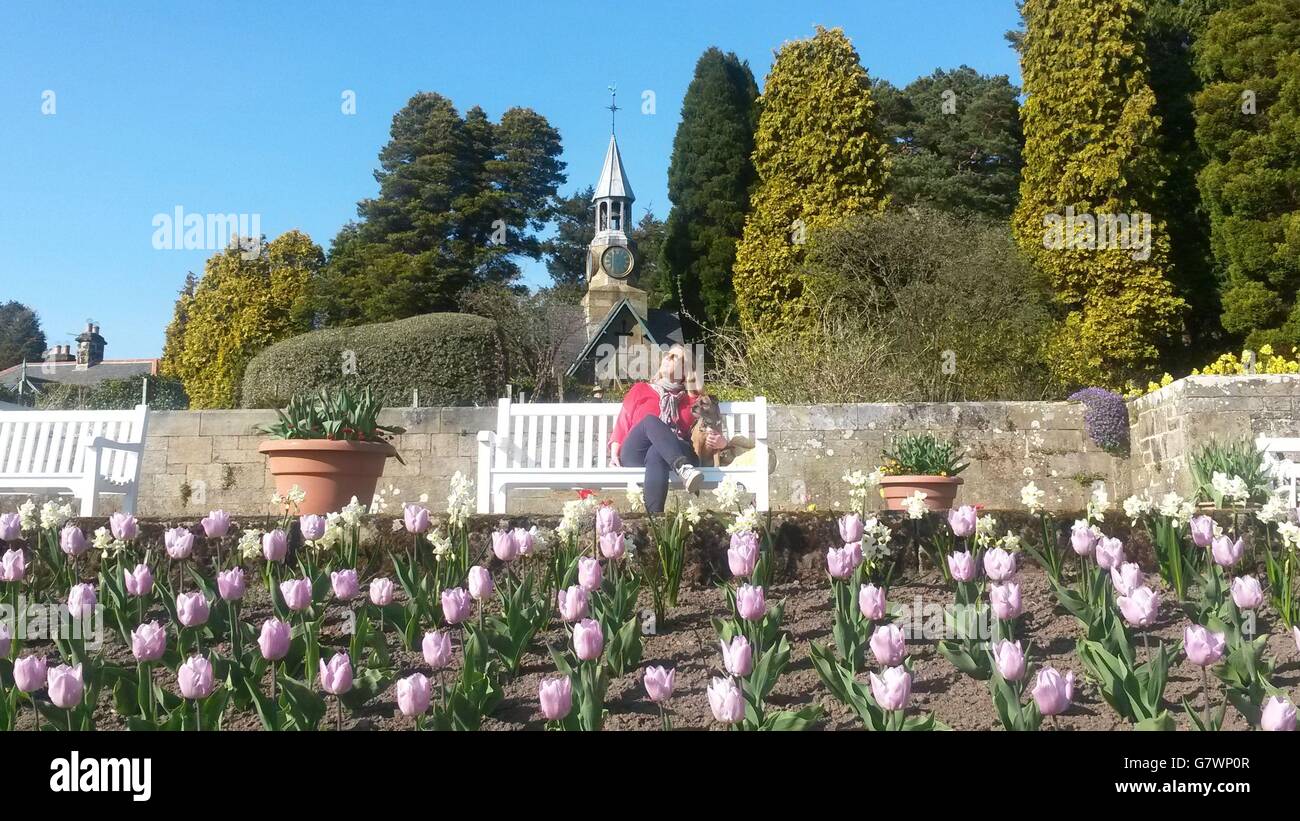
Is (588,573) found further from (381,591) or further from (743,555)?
(381,591)

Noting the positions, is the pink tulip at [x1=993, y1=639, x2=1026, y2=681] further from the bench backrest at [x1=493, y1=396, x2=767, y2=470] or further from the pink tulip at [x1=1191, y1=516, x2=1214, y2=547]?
the bench backrest at [x1=493, y1=396, x2=767, y2=470]

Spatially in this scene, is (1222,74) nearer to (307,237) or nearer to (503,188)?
(307,237)

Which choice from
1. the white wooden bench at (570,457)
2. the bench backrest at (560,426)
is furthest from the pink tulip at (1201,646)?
the bench backrest at (560,426)

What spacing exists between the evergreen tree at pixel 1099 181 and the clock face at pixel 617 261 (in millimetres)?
22033

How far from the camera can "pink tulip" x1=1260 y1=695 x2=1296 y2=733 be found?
1737 mm

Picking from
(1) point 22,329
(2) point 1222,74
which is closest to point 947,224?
(2) point 1222,74

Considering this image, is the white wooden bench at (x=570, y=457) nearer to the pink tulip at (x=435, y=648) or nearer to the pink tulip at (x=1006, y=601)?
the pink tulip at (x=1006, y=601)

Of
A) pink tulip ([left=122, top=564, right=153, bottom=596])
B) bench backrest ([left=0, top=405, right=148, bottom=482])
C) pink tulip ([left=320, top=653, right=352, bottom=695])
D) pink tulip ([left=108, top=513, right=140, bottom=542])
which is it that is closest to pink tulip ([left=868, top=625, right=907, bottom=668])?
pink tulip ([left=320, top=653, right=352, bottom=695])

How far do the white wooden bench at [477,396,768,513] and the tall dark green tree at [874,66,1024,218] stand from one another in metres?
17.8

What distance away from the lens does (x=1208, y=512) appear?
140 inches

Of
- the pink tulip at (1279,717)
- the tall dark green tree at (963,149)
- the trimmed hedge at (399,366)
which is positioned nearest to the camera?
the pink tulip at (1279,717)

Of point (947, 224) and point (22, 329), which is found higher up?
point (22, 329)

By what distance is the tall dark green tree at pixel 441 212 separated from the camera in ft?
89.5
